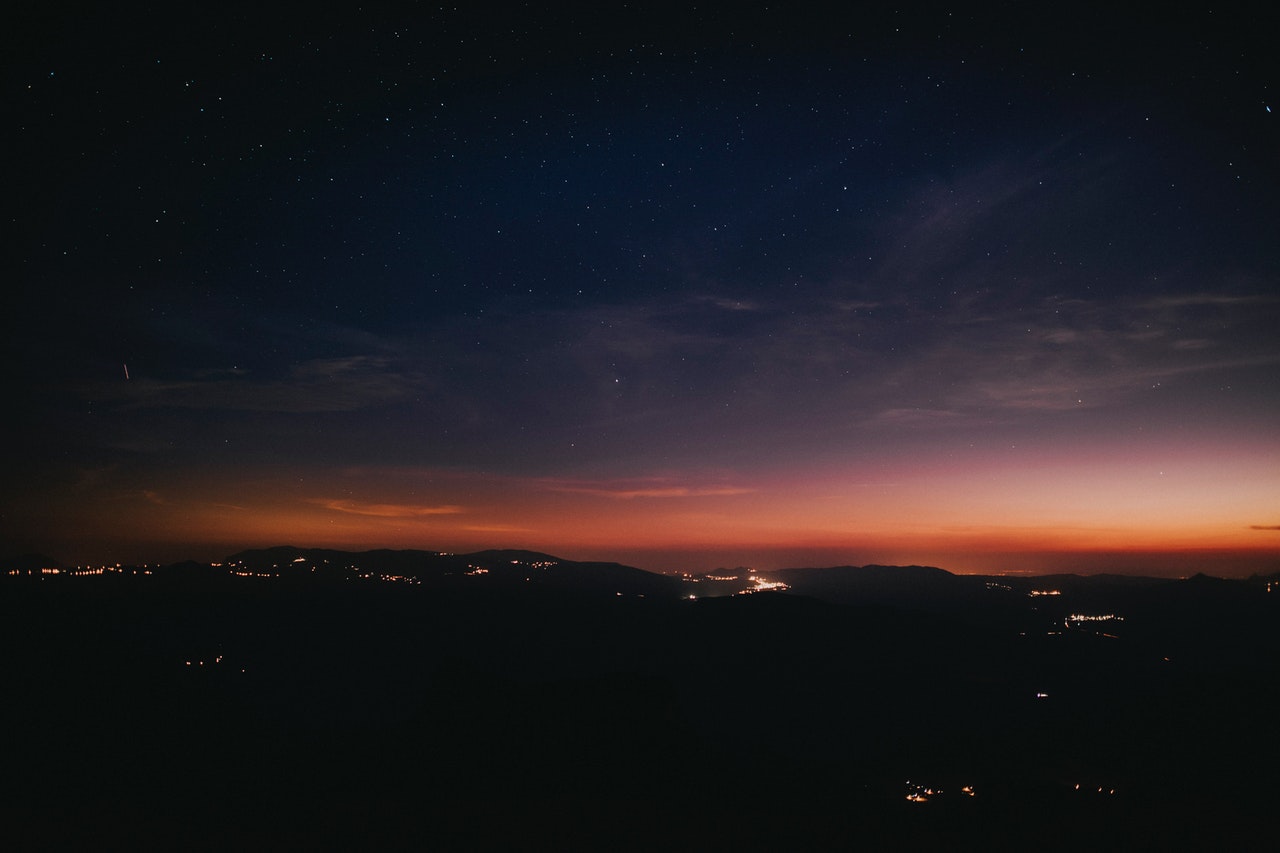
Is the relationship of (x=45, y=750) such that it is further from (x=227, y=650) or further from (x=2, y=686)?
(x=227, y=650)

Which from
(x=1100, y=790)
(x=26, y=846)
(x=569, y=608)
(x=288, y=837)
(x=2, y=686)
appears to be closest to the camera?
(x=26, y=846)

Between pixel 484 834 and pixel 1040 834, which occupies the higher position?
pixel 484 834

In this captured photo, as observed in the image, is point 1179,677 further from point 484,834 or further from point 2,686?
point 2,686

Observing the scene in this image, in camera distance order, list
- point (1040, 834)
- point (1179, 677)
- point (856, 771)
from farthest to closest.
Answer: point (1179, 677) → point (856, 771) → point (1040, 834)

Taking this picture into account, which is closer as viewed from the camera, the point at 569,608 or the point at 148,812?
the point at 148,812

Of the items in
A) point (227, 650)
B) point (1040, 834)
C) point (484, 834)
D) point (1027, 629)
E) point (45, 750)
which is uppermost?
point (484, 834)

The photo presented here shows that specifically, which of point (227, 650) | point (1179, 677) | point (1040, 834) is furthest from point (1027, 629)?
point (227, 650)

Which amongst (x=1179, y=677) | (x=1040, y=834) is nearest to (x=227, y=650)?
(x=1040, y=834)
